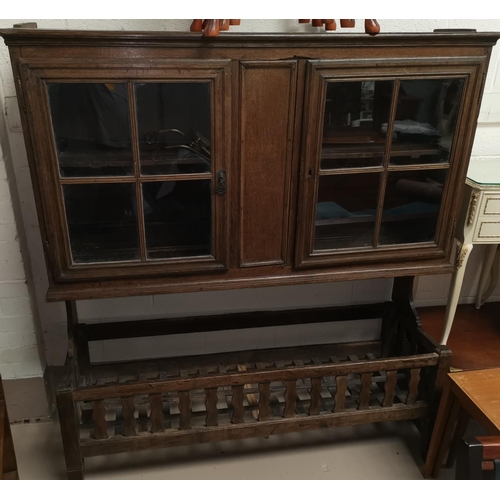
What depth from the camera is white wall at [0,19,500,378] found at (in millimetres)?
1794

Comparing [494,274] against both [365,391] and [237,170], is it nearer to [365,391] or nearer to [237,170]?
[365,391]

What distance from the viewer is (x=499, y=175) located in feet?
6.30

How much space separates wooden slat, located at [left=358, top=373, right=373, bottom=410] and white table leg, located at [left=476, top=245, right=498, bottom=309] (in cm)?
97

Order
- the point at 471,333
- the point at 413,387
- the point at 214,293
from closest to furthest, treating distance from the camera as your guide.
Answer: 1. the point at 413,387
2. the point at 214,293
3. the point at 471,333

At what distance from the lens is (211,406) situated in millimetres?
1786

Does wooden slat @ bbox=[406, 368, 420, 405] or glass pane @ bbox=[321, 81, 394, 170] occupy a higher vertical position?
glass pane @ bbox=[321, 81, 394, 170]

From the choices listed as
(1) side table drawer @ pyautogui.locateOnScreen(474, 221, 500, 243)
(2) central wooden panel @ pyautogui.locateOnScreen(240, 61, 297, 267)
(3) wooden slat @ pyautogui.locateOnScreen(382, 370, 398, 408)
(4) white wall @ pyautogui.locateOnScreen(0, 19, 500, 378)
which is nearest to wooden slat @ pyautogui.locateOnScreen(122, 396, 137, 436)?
(4) white wall @ pyautogui.locateOnScreen(0, 19, 500, 378)

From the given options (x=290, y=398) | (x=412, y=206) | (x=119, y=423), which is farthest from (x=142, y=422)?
(x=412, y=206)

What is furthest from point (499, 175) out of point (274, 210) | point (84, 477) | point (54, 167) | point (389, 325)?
point (84, 477)

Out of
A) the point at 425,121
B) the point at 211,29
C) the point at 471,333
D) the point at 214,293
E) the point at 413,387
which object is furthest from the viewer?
the point at 471,333

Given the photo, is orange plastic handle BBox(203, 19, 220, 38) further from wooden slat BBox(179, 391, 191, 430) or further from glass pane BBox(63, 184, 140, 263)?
wooden slat BBox(179, 391, 191, 430)

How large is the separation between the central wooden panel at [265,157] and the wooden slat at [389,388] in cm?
64

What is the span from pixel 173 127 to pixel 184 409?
38.2 inches

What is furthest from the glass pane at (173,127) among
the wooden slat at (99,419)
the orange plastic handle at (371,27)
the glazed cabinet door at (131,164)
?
the wooden slat at (99,419)
